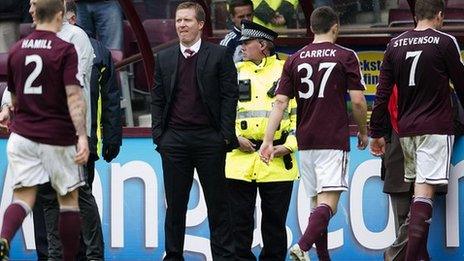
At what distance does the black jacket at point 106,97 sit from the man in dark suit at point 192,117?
61cm

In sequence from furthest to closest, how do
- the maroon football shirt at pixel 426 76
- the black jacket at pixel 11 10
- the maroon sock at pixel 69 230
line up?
1. the black jacket at pixel 11 10
2. the maroon football shirt at pixel 426 76
3. the maroon sock at pixel 69 230

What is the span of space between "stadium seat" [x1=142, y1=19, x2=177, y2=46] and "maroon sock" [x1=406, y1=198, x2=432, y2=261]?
3.26 metres

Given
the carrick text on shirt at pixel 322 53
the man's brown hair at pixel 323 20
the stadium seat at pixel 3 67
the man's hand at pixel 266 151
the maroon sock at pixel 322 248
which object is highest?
the man's brown hair at pixel 323 20

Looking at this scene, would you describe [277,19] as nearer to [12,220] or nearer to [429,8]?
[429,8]

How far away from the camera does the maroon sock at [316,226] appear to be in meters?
11.8

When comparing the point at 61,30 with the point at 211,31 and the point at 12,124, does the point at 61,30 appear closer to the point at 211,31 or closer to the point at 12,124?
the point at 12,124

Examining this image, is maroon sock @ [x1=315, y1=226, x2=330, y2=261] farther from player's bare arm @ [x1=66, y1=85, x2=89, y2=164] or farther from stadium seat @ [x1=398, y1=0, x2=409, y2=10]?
stadium seat @ [x1=398, y1=0, x2=409, y2=10]

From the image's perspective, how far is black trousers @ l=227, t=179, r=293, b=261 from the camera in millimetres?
12789

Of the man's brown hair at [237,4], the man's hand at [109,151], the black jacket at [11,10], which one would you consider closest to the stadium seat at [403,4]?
the man's brown hair at [237,4]

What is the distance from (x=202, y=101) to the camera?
40.2 ft

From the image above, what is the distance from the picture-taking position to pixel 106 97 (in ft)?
42.4

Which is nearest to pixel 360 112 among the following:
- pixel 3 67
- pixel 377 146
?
pixel 377 146

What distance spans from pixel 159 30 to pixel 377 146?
2.85 m

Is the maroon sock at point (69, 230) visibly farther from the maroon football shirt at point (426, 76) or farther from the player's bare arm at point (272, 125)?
the maroon football shirt at point (426, 76)
